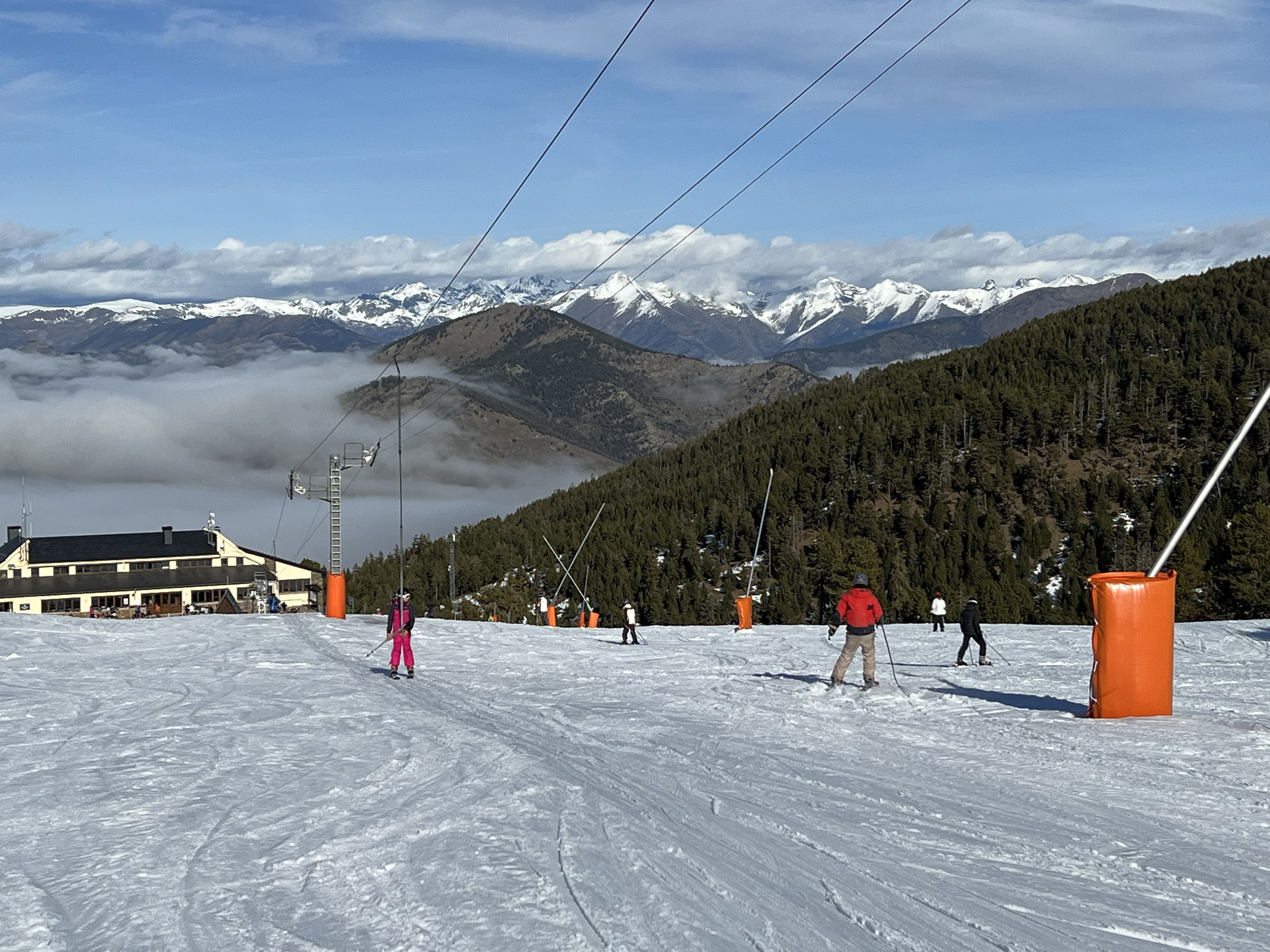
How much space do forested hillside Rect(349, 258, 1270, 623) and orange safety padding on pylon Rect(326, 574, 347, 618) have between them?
69.1m

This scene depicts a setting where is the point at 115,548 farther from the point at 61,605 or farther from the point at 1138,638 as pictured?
the point at 1138,638

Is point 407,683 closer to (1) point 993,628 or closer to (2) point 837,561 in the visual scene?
(1) point 993,628

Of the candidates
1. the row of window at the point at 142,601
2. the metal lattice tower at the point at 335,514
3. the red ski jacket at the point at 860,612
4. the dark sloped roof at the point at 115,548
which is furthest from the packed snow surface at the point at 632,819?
the dark sloped roof at the point at 115,548

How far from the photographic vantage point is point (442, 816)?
10.8 meters

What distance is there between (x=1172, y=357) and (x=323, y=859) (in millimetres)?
200338

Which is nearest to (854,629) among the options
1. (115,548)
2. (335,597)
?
(335,597)

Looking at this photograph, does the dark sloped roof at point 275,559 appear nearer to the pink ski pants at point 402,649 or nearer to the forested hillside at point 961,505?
the forested hillside at point 961,505

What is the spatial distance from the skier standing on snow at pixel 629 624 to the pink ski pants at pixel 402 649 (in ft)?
42.7

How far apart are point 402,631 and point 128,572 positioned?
131613 mm

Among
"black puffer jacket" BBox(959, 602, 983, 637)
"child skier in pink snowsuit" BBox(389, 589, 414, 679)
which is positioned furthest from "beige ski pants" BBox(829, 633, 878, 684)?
"child skier in pink snowsuit" BBox(389, 589, 414, 679)

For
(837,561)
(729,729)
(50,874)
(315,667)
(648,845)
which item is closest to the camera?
(50,874)

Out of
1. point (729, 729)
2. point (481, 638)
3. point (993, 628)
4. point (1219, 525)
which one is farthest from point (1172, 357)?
point (729, 729)

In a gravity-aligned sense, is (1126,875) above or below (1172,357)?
below

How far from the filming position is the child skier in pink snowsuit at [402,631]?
930 inches
